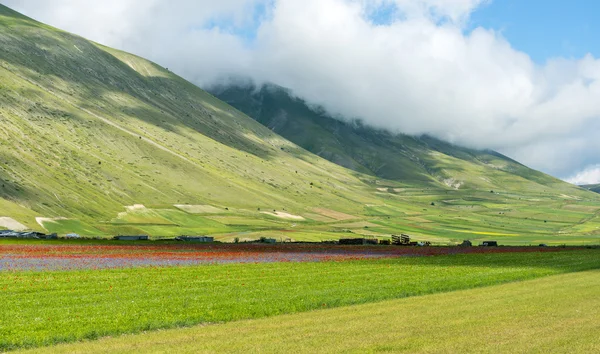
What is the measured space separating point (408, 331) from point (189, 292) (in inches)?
657

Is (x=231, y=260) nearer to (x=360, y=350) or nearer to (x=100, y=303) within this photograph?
(x=100, y=303)

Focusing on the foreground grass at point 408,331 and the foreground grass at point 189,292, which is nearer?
the foreground grass at point 408,331

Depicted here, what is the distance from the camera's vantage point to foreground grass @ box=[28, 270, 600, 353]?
2112 centimetres

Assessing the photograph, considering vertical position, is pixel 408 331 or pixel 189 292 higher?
pixel 408 331

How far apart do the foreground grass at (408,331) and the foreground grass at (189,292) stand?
1.71 m

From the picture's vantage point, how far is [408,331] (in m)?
24.1

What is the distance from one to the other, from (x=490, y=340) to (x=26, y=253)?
60.3 m

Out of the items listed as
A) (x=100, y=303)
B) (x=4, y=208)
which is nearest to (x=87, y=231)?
(x=4, y=208)

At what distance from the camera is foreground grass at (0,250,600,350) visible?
25625 mm

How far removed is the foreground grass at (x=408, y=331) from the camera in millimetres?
21125

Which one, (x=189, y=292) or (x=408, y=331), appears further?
(x=189, y=292)

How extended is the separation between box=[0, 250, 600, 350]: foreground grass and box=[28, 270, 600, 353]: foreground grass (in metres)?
1.71

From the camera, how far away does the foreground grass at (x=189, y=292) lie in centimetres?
2562

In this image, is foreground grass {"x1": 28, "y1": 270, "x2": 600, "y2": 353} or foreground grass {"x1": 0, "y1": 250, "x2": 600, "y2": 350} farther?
foreground grass {"x1": 0, "y1": 250, "x2": 600, "y2": 350}
